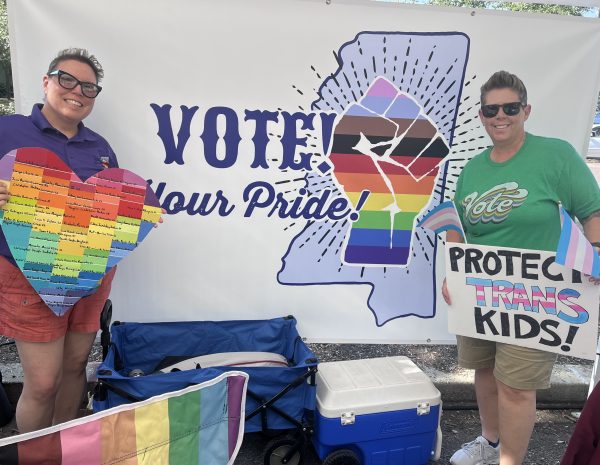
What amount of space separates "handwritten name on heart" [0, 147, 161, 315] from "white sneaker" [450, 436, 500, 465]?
6.14 feet

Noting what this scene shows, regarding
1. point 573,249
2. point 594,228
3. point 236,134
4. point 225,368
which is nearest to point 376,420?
point 225,368

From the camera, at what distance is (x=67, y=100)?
1.98 m

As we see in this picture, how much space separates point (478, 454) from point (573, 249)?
1.18 m

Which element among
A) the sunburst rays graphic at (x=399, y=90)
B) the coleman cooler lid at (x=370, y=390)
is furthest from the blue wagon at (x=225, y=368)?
the sunburst rays graphic at (x=399, y=90)

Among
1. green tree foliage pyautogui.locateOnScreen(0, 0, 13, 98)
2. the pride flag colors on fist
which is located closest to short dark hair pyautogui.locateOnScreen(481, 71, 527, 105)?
the pride flag colors on fist

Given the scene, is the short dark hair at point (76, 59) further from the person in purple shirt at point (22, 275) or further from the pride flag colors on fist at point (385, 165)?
the pride flag colors on fist at point (385, 165)

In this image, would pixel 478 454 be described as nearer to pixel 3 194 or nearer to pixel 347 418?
pixel 347 418

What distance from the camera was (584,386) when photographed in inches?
122

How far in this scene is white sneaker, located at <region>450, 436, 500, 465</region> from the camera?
7.99 feet

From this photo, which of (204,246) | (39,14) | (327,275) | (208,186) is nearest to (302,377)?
(327,275)

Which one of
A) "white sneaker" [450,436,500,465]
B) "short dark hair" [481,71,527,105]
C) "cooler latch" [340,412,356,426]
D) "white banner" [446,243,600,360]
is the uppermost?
"short dark hair" [481,71,527,105]

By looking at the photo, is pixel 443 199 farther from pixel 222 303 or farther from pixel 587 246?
pixel 222 303

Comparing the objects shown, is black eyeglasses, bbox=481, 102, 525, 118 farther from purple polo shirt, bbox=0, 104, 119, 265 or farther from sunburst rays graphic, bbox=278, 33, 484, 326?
purple polo shirt, bbox=0, 104, 119, 265

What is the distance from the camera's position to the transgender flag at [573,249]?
1.92 metres
